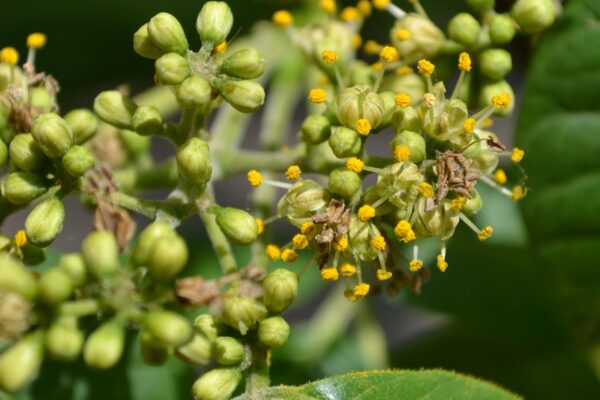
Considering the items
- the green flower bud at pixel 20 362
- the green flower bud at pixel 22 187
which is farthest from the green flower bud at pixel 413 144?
the green flower bud at pixel 20 362

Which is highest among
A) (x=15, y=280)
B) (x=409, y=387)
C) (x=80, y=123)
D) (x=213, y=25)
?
(x=213, y=25)

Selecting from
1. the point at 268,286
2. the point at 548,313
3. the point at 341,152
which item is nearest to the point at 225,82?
the point at 341,152

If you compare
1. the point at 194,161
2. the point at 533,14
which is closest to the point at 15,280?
the point at 194,161

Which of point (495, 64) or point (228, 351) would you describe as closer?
point (228, 351)

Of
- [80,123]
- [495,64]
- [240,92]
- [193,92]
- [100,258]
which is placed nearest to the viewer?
[100,258]

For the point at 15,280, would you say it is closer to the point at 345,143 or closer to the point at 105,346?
the point at 105,346

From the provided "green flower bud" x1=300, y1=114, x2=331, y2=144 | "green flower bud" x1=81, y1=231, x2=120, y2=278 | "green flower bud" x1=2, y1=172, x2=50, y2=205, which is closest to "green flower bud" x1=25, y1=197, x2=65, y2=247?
"green flower bud" x1=2, y1=172, x2=50, y2=205

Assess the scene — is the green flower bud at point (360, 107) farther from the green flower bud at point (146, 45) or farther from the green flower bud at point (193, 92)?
the green flower bud at point (146, 45)
